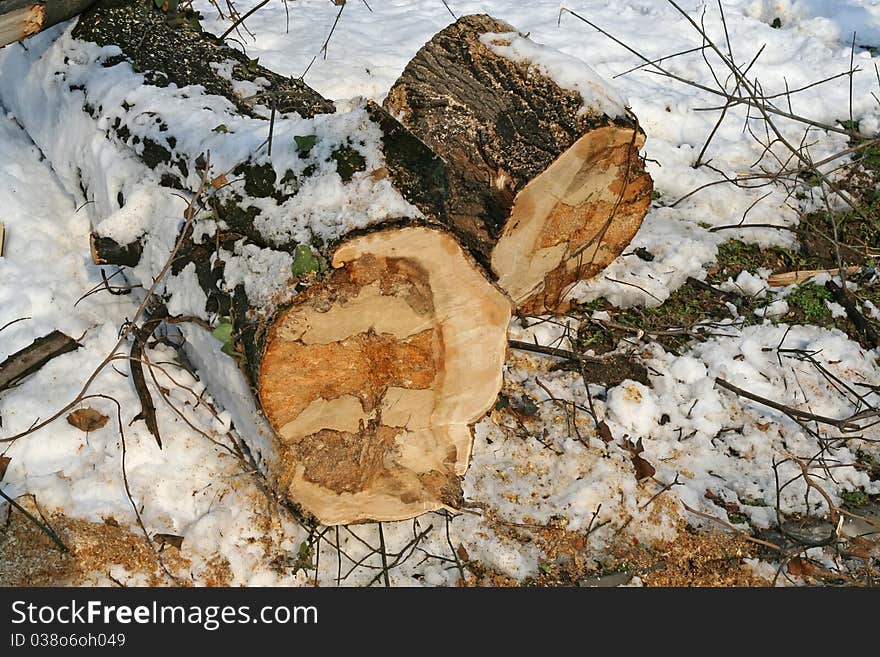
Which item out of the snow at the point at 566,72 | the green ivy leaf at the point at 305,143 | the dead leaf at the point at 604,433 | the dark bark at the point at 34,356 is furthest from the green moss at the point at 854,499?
the dark bark at the point at 34,356

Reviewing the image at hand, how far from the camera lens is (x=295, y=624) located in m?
2.21

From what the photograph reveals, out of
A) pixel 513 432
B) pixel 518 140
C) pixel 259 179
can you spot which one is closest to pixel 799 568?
pixel 513 432

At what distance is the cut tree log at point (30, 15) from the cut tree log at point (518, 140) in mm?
1316

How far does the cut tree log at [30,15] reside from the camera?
2.89 metres

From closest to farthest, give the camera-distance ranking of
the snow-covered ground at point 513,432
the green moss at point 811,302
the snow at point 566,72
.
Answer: the snow-covered ground at point 513,432 → the snow at point 566,72 → the green moss at point 811,302

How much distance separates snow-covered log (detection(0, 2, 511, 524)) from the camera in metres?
2.20

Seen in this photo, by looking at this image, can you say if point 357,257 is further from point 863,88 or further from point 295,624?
point 863,88

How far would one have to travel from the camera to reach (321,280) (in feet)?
7.11

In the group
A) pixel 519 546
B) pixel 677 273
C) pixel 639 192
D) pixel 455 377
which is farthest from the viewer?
pixel 677 273

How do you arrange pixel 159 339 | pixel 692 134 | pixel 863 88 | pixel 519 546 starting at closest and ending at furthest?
pixel 519 546
pixel 159 339
pixel 692 134
pixel 863 88

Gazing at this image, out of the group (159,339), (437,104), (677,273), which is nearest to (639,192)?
(677,273)

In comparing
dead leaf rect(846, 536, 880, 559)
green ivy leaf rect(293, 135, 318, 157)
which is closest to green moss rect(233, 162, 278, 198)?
green ivy leaf rect(293, 135, 318, 157)

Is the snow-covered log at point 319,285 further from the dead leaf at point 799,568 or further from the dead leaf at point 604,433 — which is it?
the dead leaf at point 799,568

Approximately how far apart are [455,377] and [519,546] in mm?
640
